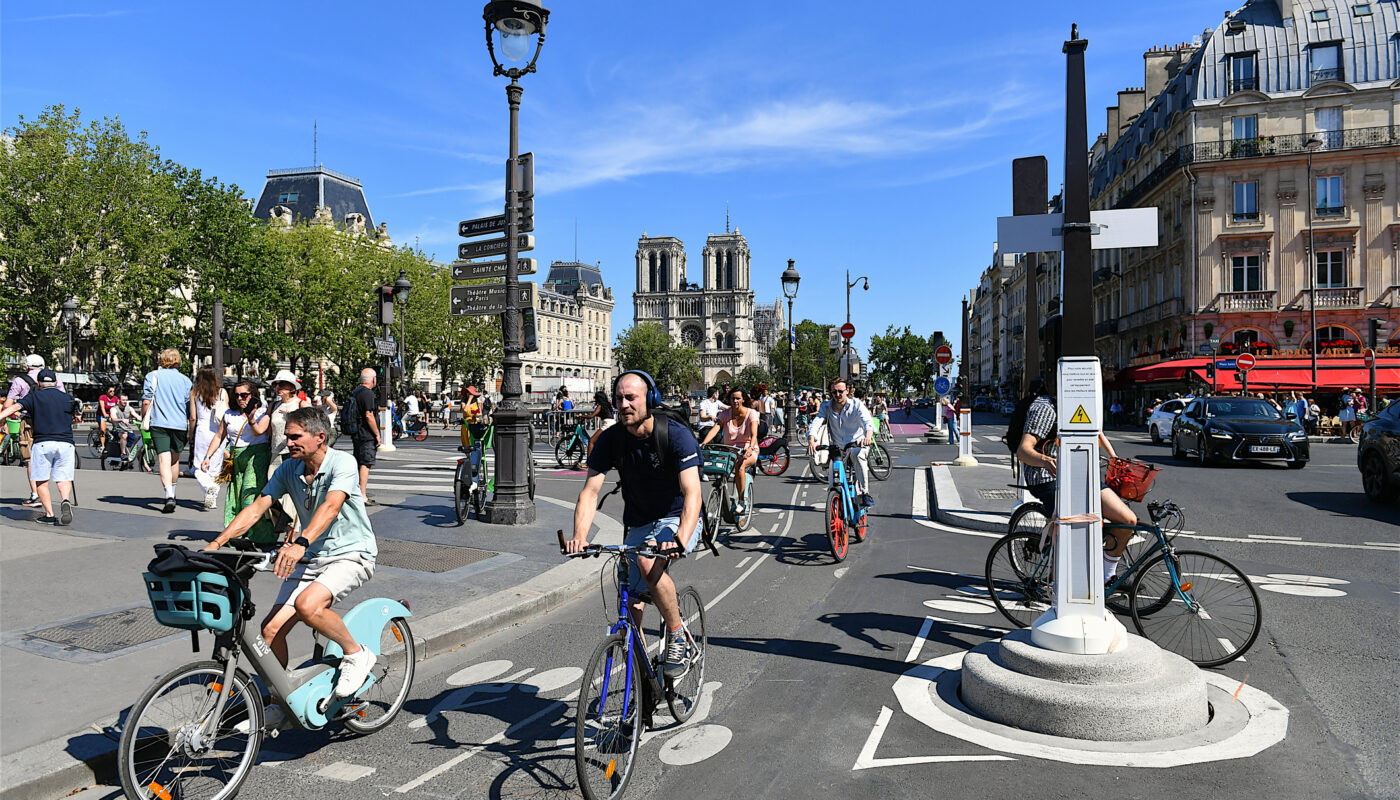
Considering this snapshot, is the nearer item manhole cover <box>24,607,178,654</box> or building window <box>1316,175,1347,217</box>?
manhole cover <box>24,607,178,654</box>

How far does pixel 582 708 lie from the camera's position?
10.7 feet

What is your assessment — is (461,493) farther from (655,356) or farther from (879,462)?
(655,356)

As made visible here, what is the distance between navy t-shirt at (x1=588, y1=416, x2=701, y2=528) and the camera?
3975 mm

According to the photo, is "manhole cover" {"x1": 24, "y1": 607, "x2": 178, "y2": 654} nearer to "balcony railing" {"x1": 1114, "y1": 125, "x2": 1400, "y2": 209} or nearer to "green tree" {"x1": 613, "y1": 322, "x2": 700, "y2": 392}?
"balcony railing" {"x1": 1114, "y1": 125, "x2": 1400, "y2": 209}

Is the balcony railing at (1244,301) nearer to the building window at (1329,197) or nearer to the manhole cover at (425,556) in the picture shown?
the building window at (1329,197)

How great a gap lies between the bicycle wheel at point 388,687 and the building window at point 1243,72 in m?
48.0

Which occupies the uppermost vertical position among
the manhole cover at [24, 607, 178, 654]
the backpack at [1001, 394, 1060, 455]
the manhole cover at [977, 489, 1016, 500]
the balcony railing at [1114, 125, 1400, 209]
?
the balcony railing at [1114, 125, 1400, 209]

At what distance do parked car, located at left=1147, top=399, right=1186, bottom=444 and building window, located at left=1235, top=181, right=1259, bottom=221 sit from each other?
58.0 ft

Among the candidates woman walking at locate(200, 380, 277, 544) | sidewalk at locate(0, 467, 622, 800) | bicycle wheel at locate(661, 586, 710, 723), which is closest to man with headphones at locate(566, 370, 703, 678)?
bicycle wheel at locate(661, 586, 710, 723)

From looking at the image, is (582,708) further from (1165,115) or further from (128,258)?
(1165,115)

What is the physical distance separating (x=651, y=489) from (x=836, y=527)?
4.75 metres

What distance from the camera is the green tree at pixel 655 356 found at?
394ft

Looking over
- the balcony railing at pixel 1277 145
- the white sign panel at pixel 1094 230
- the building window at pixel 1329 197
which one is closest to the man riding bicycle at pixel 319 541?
the white sign panel at pixel 1094 230

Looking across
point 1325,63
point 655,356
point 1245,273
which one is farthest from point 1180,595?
point 655,356
